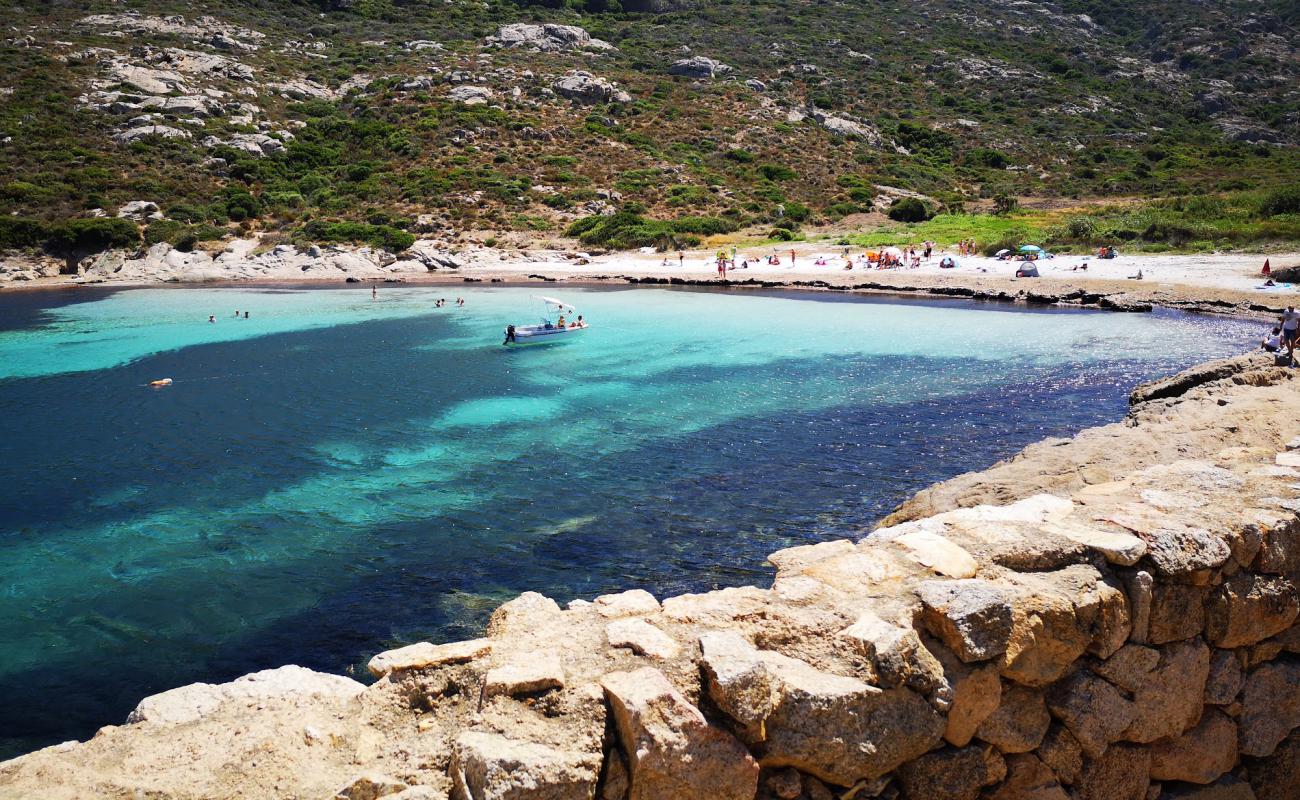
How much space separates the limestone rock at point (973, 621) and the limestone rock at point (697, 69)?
93364 millimetres

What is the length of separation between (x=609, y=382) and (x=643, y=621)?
19.1 m

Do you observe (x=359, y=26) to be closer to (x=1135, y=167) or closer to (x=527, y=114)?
(x=527, y=114)

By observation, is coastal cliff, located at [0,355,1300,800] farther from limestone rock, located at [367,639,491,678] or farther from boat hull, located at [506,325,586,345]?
boat hull, located at [506,325,586,345]

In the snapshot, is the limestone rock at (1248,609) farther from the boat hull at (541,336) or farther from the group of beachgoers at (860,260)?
the group of beachgoers at (860,260)

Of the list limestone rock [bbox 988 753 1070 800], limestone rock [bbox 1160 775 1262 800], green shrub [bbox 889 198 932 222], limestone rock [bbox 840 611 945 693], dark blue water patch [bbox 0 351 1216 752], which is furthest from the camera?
green shrub [bbox 889 198 932 222]

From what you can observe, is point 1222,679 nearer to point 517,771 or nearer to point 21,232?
point 517,771

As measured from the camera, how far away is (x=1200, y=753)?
5.09 metres

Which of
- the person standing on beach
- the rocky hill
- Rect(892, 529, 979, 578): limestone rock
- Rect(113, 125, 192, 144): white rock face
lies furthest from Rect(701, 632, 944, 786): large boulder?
Rect(113, 125, 192, 144): white rock face

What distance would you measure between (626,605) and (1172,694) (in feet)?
11.7

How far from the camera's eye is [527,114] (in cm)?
7738

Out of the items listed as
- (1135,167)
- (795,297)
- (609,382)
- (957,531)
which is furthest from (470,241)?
(1135,167)

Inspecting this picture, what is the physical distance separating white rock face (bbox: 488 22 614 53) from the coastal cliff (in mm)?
99198

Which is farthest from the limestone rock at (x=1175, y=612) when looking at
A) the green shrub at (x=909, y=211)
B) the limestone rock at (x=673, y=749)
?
the green shrub at (x=909, y=211)

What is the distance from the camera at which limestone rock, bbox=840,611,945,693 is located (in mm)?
4160
